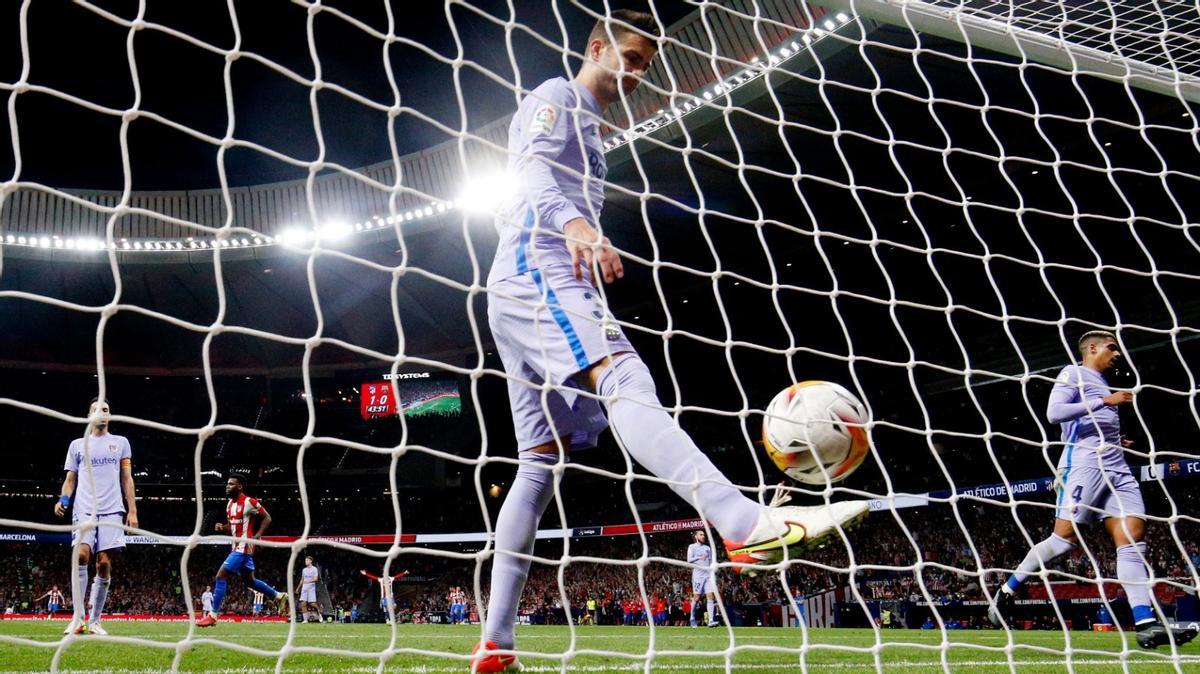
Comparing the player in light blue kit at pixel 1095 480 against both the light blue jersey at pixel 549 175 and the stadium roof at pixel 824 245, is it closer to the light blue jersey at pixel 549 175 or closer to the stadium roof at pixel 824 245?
the light blue jersey at pixel 549 175

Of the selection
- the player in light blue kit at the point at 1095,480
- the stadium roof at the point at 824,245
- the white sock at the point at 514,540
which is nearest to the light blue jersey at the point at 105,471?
the white sock at the point at 514,540

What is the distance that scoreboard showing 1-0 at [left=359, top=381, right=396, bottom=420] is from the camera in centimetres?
2623

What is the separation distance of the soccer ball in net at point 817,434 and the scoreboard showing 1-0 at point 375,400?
79.5ft

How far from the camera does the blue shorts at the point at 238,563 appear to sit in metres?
7.95

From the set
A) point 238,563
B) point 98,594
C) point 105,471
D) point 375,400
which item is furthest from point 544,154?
point 375,400

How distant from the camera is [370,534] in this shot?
92.1 feet

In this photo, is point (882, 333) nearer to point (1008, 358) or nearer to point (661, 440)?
point (1008, 358)

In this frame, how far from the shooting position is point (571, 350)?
7.64 ft

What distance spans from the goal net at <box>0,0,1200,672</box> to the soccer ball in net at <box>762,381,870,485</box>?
0.60 metres

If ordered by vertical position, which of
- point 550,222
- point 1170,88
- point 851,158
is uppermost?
point 851,158

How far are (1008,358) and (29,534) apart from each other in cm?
2692

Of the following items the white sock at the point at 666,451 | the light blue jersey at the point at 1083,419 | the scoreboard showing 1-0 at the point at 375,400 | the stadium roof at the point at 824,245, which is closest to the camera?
the white sock at the point at 666,451

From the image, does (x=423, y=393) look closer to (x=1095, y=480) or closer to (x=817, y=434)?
(x=1095, y=480)

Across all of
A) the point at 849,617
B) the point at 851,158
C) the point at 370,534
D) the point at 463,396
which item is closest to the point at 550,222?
the point at 851,158
